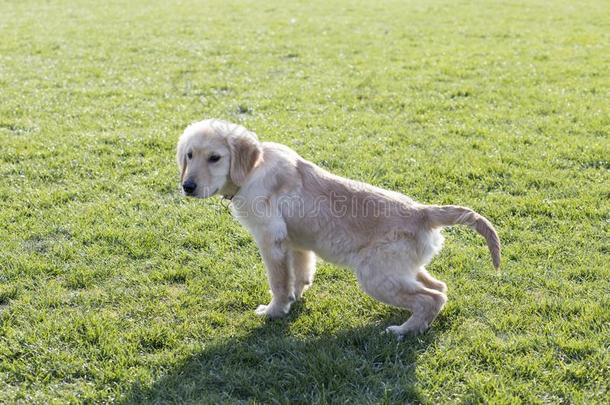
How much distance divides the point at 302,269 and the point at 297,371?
1.10m

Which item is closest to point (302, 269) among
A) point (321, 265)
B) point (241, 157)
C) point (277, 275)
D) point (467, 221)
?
point (277, 275)

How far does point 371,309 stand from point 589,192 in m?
3.06

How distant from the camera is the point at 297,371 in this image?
399cm

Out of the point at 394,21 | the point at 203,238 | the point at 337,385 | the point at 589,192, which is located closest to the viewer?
the point at 337,385

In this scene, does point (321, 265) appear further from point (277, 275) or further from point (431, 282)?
point (431, 282)

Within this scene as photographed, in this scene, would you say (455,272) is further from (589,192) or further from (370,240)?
(589,192)

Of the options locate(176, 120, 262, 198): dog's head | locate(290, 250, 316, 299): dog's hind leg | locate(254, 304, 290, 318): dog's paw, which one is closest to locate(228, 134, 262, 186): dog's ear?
locate(176, 120, 262, 198): dog's head

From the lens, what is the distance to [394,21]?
58.2 ft

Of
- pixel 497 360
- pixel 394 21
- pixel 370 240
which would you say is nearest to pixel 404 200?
pixel 370 240

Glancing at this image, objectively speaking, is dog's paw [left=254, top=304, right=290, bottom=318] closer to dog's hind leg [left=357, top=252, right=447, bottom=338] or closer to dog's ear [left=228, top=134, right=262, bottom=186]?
dog's hind leg [left=357, top=252, right=447, bottom=338]

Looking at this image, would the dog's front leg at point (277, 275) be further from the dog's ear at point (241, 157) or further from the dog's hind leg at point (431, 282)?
the dog's hind leg at point (431, 282)

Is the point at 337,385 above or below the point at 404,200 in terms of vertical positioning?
below

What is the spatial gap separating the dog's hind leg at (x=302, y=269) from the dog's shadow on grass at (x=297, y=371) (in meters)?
0.53

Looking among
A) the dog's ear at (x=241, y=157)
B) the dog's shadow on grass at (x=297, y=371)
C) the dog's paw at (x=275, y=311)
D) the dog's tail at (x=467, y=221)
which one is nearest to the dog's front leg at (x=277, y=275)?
the dog's paw at (x=275, y=311)
